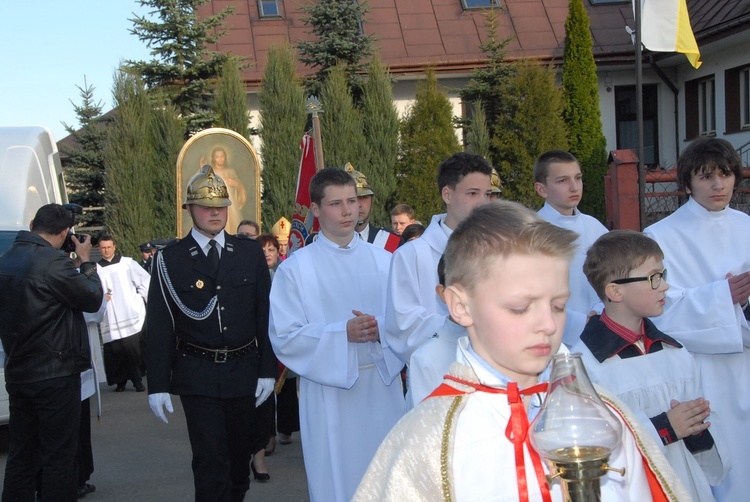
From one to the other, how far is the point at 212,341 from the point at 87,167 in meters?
21.6

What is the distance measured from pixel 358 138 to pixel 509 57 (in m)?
6.03

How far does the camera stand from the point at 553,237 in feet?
7.35

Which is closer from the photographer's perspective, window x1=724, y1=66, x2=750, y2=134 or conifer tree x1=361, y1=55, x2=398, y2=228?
window x1=724, y1=66, x2=750, y2=134

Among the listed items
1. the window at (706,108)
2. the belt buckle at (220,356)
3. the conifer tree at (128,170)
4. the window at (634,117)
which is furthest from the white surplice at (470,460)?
the window at (634,117)

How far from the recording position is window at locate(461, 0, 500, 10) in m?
27.1

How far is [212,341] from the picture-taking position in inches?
216

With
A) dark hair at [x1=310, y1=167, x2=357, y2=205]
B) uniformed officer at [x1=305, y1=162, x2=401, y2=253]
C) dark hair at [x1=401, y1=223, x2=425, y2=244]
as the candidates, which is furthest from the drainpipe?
dark hair at [x1=310, y1=167, x2=357, y2=205]

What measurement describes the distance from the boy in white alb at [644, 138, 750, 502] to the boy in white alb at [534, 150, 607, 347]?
0.49 m

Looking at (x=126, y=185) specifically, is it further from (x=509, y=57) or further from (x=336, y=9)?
(x=509, y=57)

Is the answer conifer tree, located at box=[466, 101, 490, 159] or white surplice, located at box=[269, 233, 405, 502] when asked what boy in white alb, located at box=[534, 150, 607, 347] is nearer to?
white surplice, located at box=[269, 233, 405, 502]

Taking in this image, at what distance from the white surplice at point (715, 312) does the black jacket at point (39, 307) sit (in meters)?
3.95

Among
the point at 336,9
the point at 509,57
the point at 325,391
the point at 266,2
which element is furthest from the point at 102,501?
the point at 266,2

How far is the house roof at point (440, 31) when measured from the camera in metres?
25.3

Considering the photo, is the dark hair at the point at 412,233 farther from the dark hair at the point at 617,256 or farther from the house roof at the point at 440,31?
the house roof at the point at 440,31
